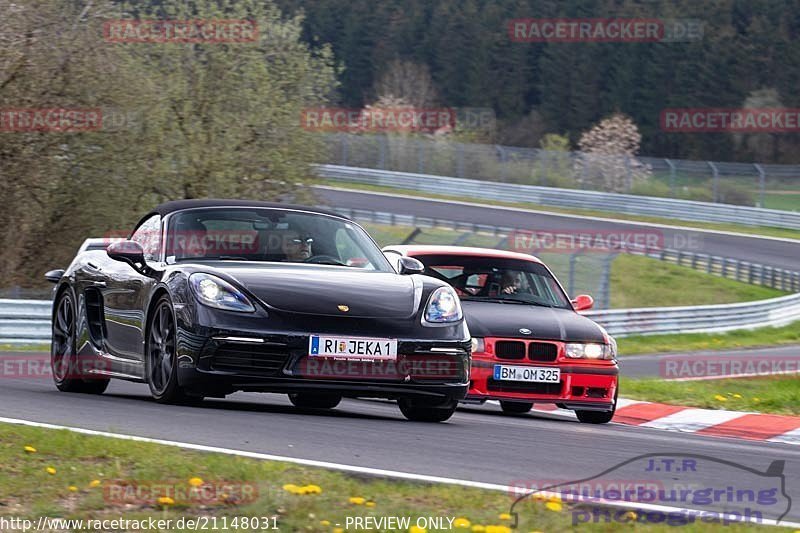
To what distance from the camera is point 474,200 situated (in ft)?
170

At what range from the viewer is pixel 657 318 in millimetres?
25625

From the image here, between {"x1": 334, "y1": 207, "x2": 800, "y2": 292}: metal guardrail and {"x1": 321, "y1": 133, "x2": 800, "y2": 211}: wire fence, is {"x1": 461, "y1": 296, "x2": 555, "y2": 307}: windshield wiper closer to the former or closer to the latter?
{"x1": 334, "y1": 207, "x2": 800, "y2": 292}: metal guardrail

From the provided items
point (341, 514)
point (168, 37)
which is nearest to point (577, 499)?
Result: point (341, 514)

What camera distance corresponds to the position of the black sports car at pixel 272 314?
7926mm

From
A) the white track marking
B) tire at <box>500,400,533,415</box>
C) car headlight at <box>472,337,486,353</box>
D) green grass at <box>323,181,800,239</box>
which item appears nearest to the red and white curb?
the white track marking

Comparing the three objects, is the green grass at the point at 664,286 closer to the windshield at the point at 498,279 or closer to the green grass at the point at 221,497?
the windshield at the point at 498,279

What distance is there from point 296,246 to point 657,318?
17573mm

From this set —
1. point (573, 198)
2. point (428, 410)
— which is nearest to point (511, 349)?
point (428, 410)

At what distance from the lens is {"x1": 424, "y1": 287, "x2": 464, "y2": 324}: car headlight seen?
8.38 m

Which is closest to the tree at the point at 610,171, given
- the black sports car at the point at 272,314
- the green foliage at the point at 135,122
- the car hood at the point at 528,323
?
the green foliage at the point at 135,122

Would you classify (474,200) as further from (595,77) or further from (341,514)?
(341,514)

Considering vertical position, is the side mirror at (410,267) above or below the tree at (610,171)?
above
